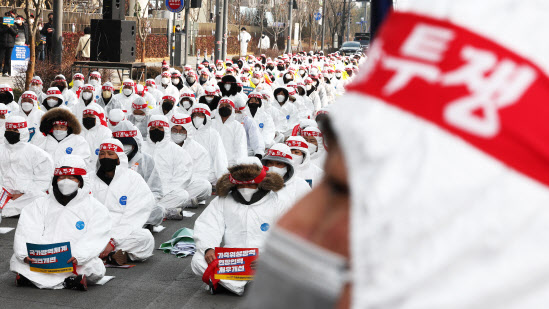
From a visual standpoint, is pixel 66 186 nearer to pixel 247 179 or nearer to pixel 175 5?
pixel 247 179

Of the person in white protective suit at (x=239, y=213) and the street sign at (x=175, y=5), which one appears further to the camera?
the street sign at (x=175, y=5)

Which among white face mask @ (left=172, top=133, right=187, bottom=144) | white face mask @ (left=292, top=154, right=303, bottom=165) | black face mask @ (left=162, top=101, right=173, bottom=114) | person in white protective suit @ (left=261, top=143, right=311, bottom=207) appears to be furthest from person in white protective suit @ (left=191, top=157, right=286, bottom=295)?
black face mask @ (left=162, top=101, right=173, bottom=114)

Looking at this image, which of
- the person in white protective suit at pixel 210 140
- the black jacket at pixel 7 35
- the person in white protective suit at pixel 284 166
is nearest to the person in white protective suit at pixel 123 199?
the person in white protective suit at pixel 284 166

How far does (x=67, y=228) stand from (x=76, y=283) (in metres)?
0.57

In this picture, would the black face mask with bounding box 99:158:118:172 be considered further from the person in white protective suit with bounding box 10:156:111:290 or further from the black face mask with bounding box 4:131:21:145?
the black face mask with bounding box 4:131:21:145

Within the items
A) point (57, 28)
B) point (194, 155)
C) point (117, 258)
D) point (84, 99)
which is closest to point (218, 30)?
point (57, 28)

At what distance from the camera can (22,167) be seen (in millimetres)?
12531

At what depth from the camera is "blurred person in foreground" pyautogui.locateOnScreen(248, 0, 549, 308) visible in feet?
2.70

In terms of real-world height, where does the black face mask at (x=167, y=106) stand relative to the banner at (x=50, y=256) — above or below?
above

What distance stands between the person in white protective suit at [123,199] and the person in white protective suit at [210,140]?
4.53m

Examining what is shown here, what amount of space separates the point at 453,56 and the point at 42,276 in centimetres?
796

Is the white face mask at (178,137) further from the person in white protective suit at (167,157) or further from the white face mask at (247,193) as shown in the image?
the white face mask at (247,193)

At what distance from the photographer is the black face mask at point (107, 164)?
33.1 feet

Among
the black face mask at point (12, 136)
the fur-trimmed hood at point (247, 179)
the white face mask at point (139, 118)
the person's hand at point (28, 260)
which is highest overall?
the fur-trimmed hood at point (247, 179)
